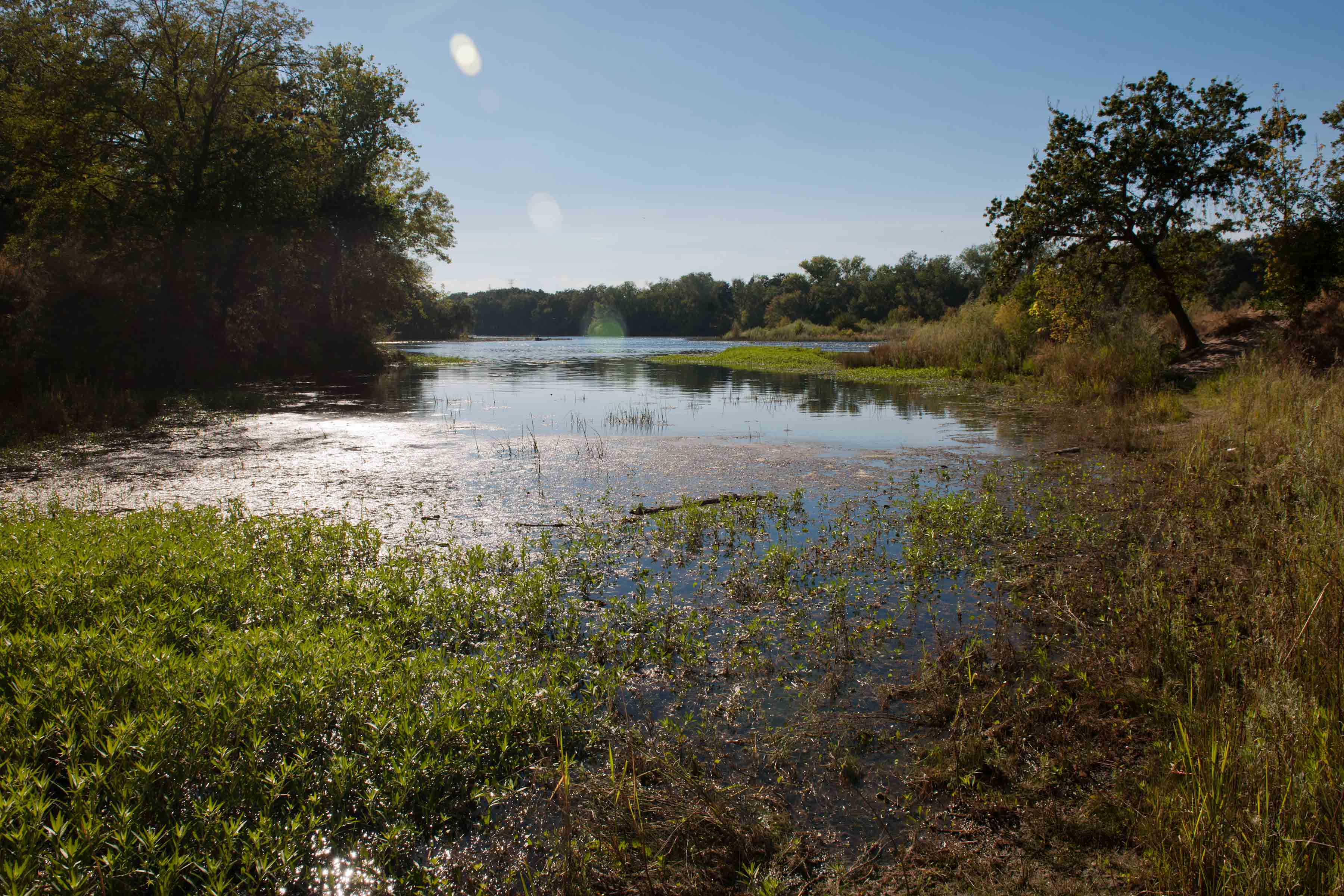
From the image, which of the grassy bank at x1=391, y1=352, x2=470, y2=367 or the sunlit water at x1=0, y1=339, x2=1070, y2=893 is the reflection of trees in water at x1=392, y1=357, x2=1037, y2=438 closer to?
the sunlit water at x1=0, y1=339, x2=1070, y2=893

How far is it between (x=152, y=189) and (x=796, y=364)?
2945 cm

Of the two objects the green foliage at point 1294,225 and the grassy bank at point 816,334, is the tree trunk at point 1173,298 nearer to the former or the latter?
the green foliage at point 1294,225

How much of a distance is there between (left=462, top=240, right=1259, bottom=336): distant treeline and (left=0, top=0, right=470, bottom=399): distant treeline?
135ft

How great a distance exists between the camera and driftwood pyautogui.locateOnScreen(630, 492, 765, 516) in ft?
29.9

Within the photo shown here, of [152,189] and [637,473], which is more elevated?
[152,189]

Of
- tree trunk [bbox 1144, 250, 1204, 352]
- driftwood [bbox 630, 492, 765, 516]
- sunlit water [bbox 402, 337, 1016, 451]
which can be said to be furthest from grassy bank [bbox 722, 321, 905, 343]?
driftwood [bbox 630, 492, 765, 516]

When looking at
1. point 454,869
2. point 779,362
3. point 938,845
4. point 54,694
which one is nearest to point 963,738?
point 938,845

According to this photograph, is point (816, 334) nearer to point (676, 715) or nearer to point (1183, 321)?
point (1183, 321)

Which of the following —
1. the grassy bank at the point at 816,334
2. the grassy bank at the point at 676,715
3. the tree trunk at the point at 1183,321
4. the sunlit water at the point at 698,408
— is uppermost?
the grassy bank at the point at 816,334

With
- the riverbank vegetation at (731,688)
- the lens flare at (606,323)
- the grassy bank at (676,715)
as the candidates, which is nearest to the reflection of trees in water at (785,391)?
the riverbank vegetation at (731,688)

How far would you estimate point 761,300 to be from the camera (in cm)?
12875

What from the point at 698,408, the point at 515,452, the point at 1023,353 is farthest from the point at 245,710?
the point at 1023,353

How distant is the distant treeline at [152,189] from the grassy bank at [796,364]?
22.8 metres

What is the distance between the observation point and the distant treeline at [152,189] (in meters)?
22.2
